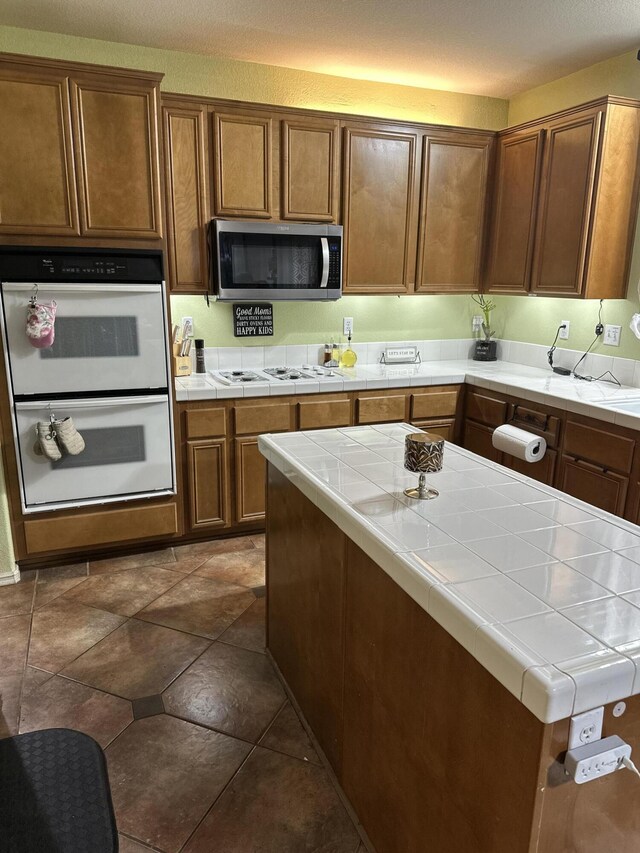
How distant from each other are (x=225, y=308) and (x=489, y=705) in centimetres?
314

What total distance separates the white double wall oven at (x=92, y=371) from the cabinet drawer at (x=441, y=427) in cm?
156

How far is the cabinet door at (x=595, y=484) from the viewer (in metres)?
2.87

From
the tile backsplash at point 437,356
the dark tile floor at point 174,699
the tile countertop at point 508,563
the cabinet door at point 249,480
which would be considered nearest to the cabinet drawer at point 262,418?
the cabinet door at point 249,480

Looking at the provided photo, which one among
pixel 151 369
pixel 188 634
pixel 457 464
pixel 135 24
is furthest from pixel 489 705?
pixel 135 24

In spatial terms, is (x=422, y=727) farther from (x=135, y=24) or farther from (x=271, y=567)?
(x=135, y=24)

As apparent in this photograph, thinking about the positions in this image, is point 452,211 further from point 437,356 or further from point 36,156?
point 36,156

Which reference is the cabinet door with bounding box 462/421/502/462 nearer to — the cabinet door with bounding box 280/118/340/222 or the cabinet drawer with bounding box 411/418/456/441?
the cabinet drawer with bounding box 411/418/456/441

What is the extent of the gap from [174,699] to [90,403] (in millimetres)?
1476

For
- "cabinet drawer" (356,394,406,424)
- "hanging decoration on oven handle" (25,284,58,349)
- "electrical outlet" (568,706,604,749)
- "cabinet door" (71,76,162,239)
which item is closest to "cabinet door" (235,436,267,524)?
"cabinet drawer" (356,394,406,424)

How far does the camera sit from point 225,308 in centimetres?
384

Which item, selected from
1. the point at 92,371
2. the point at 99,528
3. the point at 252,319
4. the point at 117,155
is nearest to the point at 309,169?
the point at 252,319

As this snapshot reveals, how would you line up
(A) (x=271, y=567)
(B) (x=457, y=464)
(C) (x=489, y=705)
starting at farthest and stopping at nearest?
1. (A) (x=271, y=567)
2. (B) (x=457, y=464)
3. (C) (x=489, y=705)

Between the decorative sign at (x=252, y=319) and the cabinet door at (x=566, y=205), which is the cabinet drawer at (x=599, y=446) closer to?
the cabinet door at (x=566, y=205)

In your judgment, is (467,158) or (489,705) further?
(467,158)
